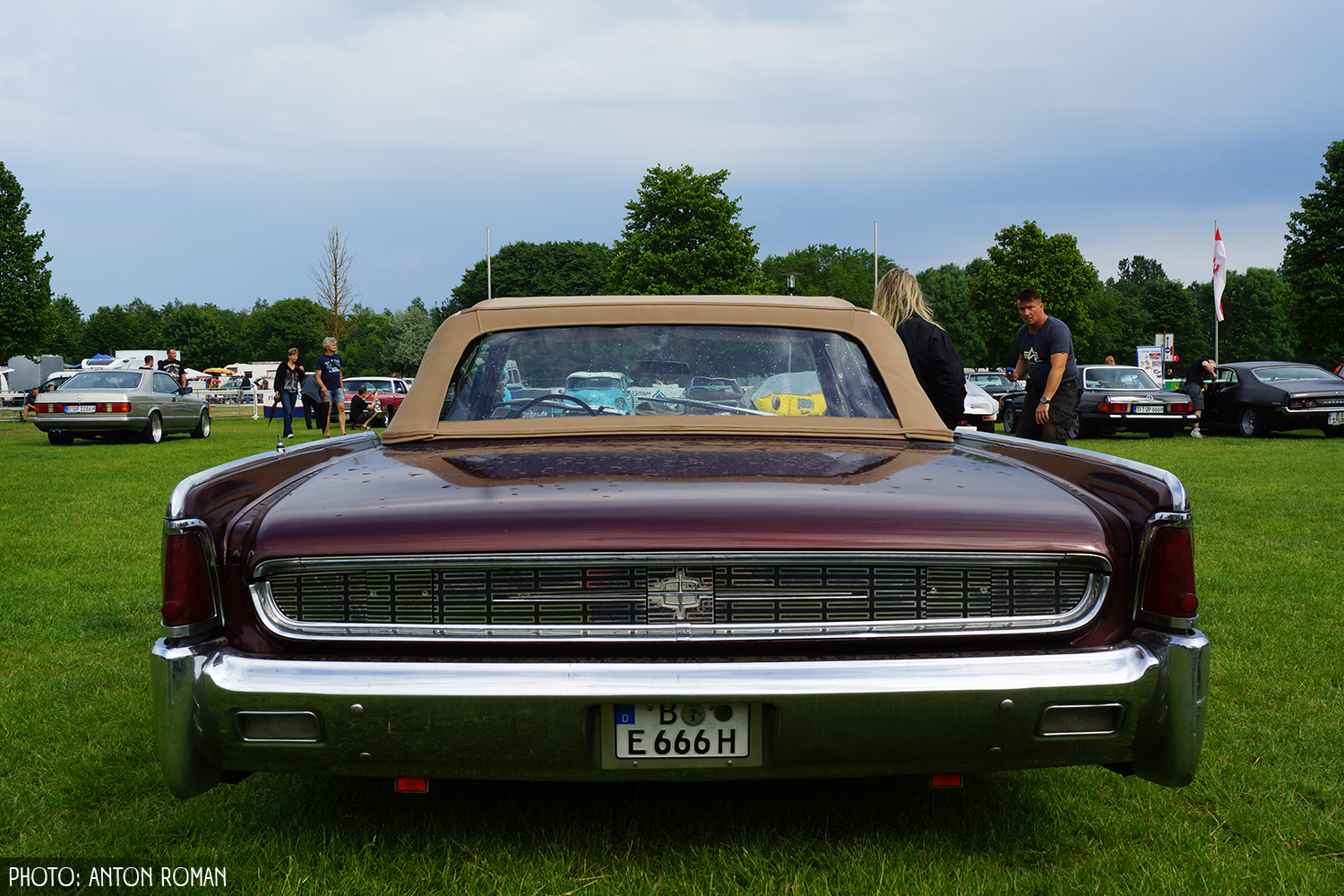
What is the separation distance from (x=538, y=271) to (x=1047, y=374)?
84365 mm

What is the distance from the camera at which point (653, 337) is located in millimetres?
3236

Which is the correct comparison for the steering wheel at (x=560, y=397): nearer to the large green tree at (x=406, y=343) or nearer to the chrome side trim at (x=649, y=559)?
the chrome side trim at (x=649, y=559)

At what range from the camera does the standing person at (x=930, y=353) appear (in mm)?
5617

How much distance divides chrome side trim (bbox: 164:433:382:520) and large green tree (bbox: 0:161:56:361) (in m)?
44.5

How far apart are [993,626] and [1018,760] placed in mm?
277

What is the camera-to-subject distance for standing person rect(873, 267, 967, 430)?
5617mm

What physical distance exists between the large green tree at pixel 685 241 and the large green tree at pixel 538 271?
1235 inches

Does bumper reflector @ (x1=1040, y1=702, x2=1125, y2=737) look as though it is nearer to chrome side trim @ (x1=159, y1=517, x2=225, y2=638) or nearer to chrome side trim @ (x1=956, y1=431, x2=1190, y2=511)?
chrome side trim @ (x1=956, y1=431, x2=1190, y2=511)

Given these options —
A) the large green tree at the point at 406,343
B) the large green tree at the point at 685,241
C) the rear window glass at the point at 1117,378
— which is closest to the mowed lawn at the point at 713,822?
the rear window glass at the point at 1117,378

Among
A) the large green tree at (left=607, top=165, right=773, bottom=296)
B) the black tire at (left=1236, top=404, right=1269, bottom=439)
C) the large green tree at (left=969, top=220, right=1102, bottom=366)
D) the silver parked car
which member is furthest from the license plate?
the large green tree at (left=969, top=220, right=1102, bottom=366)

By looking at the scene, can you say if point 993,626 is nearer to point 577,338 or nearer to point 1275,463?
point 577,338

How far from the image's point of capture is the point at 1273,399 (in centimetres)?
1848

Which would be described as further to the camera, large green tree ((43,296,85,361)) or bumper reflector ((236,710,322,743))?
large green tree ((43,296,85,361))

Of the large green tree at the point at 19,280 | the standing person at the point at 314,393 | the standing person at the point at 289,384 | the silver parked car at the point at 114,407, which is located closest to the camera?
the silver parked car at the point at 114,407
